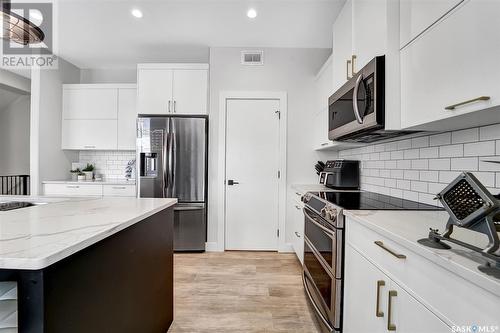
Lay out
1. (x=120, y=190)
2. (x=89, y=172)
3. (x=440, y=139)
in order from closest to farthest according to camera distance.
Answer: (x=440, y=139)
(x=120, y=190)
(x=89, y=172)

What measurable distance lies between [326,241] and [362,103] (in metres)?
0.95

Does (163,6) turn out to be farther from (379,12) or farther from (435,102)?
(435,102)

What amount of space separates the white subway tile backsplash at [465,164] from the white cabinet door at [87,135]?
401 cm

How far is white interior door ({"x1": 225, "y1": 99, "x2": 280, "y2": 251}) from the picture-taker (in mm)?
3309

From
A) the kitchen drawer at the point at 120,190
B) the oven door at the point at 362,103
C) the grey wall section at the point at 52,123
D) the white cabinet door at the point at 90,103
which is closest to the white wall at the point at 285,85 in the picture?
the kitchen drawer at the point at 120,190

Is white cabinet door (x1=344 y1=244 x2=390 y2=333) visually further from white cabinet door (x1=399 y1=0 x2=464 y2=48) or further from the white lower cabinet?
white cabinet door (x1=399 y1=0 x2=464 y2=48)

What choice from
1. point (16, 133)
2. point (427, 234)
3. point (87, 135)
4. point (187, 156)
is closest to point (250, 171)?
point (187, 156)

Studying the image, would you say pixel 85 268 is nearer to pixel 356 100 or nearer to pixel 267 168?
pixel 356 100

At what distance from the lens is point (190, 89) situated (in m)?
3.26

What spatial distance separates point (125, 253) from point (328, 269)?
1.18 m

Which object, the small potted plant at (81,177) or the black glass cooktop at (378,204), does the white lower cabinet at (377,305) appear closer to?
the black glass cooktop at (378,204)

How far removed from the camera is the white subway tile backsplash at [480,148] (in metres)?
1.19

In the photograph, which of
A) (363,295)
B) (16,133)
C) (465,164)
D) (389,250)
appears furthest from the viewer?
(16,133)
